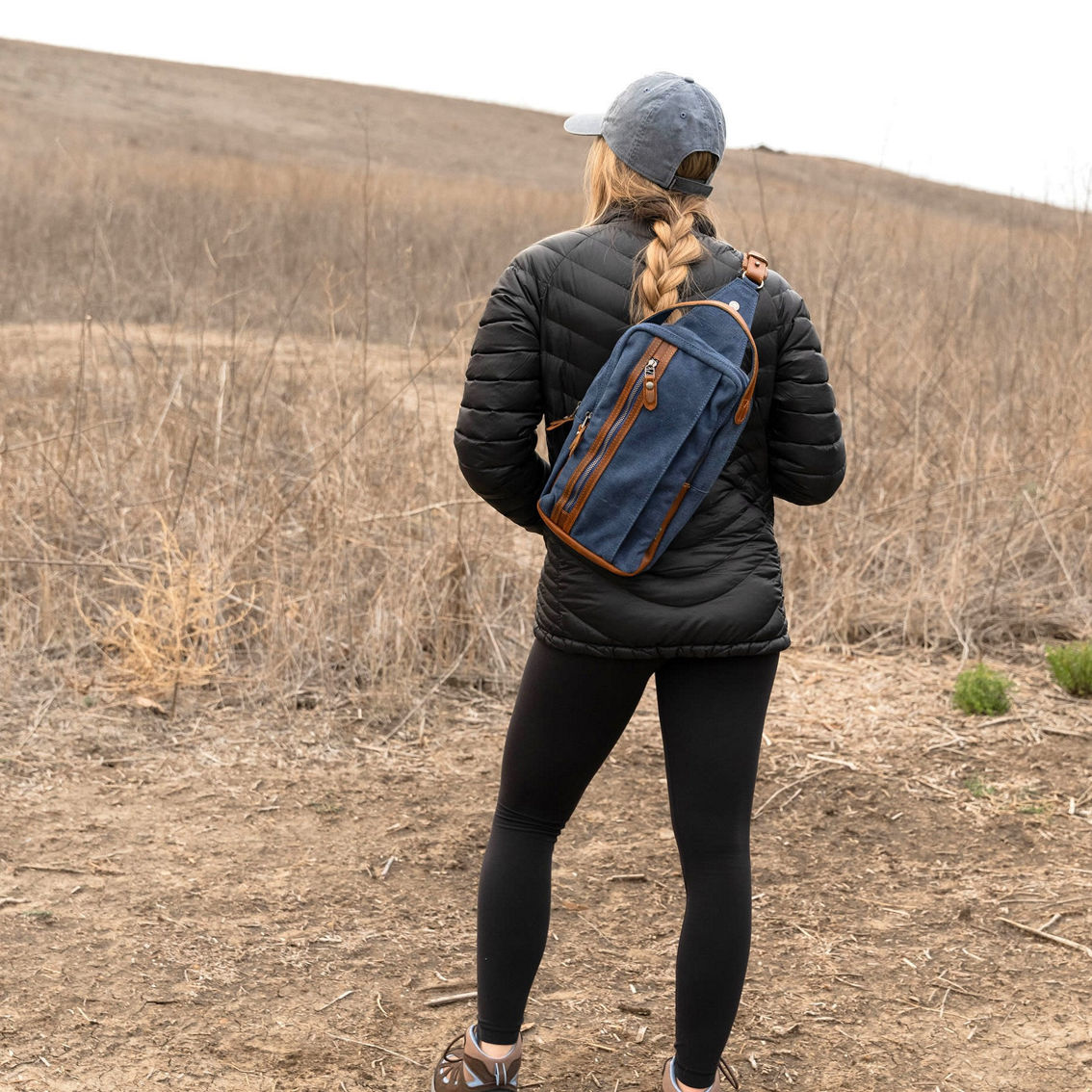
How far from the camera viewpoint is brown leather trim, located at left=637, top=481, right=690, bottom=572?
1.67 metres

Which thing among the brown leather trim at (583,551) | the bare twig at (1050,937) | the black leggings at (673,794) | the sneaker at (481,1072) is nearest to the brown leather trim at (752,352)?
the brown leather trim at (583,551)

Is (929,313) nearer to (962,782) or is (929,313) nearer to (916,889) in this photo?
(962,782)

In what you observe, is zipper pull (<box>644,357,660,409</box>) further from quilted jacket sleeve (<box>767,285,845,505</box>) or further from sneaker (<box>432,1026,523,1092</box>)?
sneaker (<box>432,1026,523,1092</box>)

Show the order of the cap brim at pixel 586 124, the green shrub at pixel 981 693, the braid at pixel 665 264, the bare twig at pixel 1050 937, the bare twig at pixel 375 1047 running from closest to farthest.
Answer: the braid at pixel 665 264
the cap brim at pixel 586 124
the bare twig at pixel 375 1047
the bare twig at pixel 1050 937
the green shrub at pixel 981 693

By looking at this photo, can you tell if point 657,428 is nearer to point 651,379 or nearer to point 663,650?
point 651,379

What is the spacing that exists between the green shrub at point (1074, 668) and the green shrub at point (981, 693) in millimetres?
A: 247

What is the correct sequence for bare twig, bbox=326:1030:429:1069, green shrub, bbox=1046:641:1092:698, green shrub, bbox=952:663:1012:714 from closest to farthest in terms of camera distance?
bare twig, bbox=326:1030:429:1069
green shrub, bbox=952:663:1012:714
green shrub, bbox=1046:641:1092:698

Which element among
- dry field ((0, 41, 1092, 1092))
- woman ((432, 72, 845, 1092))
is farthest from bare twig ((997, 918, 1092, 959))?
woman ((432, 72, 845, 1092))

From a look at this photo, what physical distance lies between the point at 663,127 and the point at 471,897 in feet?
6.46

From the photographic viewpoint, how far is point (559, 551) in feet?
5.81

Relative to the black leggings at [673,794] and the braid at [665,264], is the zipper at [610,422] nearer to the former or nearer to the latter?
the braid at [665,264]

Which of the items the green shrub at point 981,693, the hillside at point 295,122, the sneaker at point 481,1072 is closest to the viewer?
the sneaker at point 481,1072

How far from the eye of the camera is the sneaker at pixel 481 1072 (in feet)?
6.27

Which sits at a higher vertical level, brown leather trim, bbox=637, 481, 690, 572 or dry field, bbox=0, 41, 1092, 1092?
brown leather trim, bbox=637, 481, 690, 572
